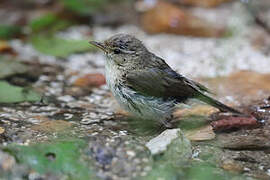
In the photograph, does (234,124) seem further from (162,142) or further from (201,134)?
(162,142)

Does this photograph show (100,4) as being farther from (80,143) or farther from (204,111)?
(80,143)

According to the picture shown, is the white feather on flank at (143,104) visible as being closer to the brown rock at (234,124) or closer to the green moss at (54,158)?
the brown rock at (234,124)

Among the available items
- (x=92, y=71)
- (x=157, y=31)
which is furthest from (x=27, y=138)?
(x=157, y=31)

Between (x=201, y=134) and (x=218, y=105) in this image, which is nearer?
(x=201, y=134)

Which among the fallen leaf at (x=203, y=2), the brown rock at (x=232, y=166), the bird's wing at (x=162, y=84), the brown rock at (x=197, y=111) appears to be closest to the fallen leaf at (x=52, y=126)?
the bird's wing at (x=162, y=84)

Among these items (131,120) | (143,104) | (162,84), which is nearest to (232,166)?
(143,104)

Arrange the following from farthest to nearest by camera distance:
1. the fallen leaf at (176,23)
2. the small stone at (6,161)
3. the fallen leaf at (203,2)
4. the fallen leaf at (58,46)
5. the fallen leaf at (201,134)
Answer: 1. the fallen leaf at (203,2)
2. the fallen leaf at (176,23)
3. the fallen leaf at (58,46)
4. the fallen leaf at (201,134)
5. the small stone at (6,161)
